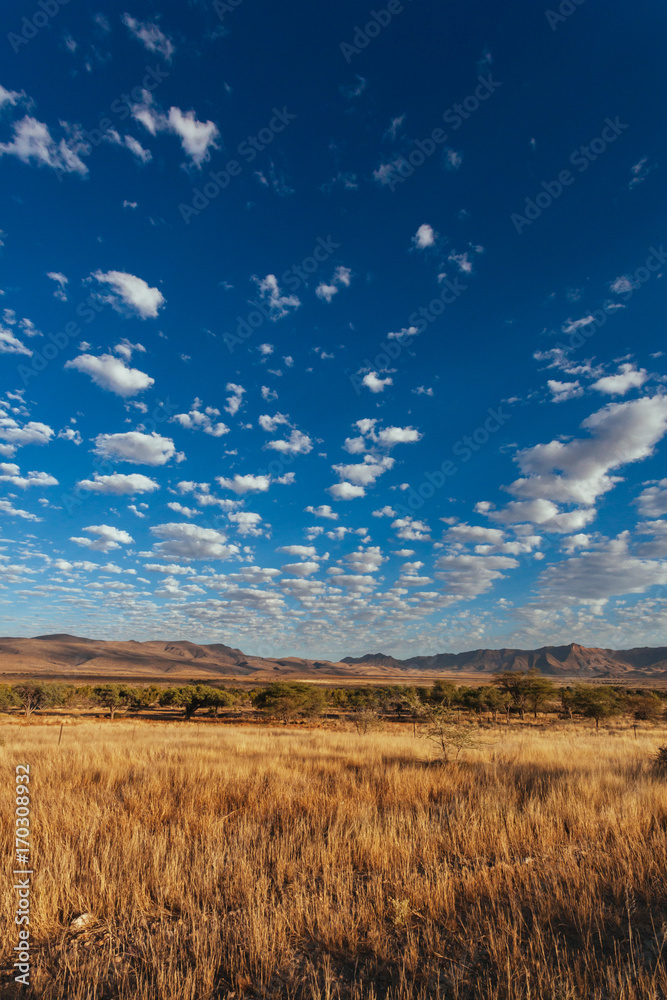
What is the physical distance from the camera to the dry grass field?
11.2ft

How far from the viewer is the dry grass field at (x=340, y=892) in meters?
3.41

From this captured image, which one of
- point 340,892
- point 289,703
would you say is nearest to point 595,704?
point 289,703

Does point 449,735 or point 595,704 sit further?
point 595,704

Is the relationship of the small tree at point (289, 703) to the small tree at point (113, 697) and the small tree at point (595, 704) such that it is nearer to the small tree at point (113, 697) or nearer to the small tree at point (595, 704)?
the small tree at point (113, 697)

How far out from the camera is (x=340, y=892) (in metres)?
4.53

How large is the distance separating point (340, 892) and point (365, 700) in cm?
6948

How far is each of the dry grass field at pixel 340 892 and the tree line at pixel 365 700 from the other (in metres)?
45.8

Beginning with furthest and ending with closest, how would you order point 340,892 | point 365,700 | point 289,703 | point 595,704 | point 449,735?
point 365,700, point 289,703, point 595,704, point 449,735, point 340,892

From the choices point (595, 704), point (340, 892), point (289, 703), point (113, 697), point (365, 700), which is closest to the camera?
point (340, 892)

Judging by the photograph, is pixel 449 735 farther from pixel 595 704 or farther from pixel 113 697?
pixel 113 697

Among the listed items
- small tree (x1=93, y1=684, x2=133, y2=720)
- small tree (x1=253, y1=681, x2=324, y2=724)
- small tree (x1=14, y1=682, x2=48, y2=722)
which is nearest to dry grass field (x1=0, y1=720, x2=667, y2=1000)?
small tree (x1=253, y1=681, x2=324, y2=724)

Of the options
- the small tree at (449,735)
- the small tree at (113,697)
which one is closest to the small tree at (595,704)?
the small tree at (449,735)

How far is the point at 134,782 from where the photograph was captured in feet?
29.4

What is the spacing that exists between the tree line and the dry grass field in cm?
4580
